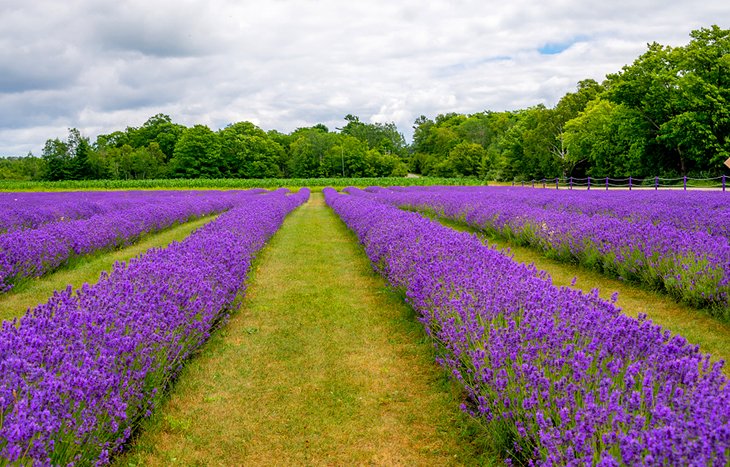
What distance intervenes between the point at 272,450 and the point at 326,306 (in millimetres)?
3370

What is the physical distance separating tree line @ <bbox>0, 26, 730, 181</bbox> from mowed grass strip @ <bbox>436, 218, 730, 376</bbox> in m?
28.3

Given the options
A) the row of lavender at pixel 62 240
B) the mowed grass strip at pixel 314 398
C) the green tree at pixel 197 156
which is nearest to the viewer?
Answer: the mowed grass strip at pixel 314 398

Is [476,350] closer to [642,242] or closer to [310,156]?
[642,242]

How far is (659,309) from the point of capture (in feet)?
19.4

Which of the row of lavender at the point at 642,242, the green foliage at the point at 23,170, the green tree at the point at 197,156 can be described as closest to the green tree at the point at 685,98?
the row of lavender at the point at 642,242

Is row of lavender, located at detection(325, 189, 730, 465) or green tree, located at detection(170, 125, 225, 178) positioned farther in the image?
green tree, located at detection(170, 125, 225, 178)

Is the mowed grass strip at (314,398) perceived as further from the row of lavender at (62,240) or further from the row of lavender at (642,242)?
the row of lavender at (62,240)

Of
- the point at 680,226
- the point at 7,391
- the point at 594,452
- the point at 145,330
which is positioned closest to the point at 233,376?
the point at 145,330

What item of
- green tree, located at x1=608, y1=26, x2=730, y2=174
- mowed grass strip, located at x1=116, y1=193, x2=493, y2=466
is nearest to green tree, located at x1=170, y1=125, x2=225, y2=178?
green tree, located at x1=608, y1=26, x2=730, y2=174

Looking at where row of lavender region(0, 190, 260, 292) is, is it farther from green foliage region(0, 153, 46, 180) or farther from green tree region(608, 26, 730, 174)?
green foliage region(0, 153, 46, 180)

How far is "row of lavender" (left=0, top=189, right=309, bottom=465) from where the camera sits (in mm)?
2222

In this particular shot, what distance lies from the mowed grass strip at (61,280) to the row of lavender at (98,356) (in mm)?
1918

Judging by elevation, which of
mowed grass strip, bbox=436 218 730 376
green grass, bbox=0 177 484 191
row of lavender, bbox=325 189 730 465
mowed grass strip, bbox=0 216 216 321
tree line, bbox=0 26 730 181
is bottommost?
mowed grass strip, bbox=436 218 730 376

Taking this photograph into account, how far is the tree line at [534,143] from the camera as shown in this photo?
31844mm
